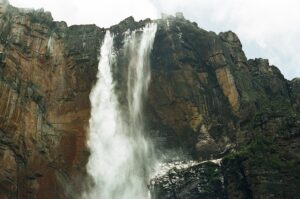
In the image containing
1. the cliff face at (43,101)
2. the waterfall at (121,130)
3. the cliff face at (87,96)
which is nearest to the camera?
the cliff face at (43,101)

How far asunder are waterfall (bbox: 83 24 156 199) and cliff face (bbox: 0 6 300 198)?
1.20m

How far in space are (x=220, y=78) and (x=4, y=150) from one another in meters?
32.8

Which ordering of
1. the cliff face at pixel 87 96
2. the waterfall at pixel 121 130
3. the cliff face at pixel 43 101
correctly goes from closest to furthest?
the cliff face at pixel 43 101, the cliff face at pixel 87 96, the waterfall at pixel 121 130

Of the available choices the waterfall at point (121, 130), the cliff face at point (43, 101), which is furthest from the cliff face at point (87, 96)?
the waterfall at point (121, 130)

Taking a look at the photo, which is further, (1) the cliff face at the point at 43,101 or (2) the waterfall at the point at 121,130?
(2) the waterfall at the point at 121,130

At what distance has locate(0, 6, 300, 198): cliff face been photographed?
228 feet

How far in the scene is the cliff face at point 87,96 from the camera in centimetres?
6956

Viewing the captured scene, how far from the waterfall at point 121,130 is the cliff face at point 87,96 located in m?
1.20

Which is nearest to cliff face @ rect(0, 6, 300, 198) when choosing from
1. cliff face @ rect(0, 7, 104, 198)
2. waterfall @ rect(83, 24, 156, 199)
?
cliff face @ rect(0, 7, 104, 198)

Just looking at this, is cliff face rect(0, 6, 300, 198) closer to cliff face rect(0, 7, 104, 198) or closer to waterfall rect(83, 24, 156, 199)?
cliff face rect(0, 7, 104, 198)

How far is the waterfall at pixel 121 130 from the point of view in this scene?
74.2 metres

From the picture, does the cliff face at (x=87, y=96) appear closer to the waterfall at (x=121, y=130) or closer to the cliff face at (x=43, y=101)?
the cliff face at (x=43, y=101)

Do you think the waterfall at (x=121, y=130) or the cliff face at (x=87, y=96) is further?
the waterfall at (x=121, y=130)

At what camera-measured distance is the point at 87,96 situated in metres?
80.5
